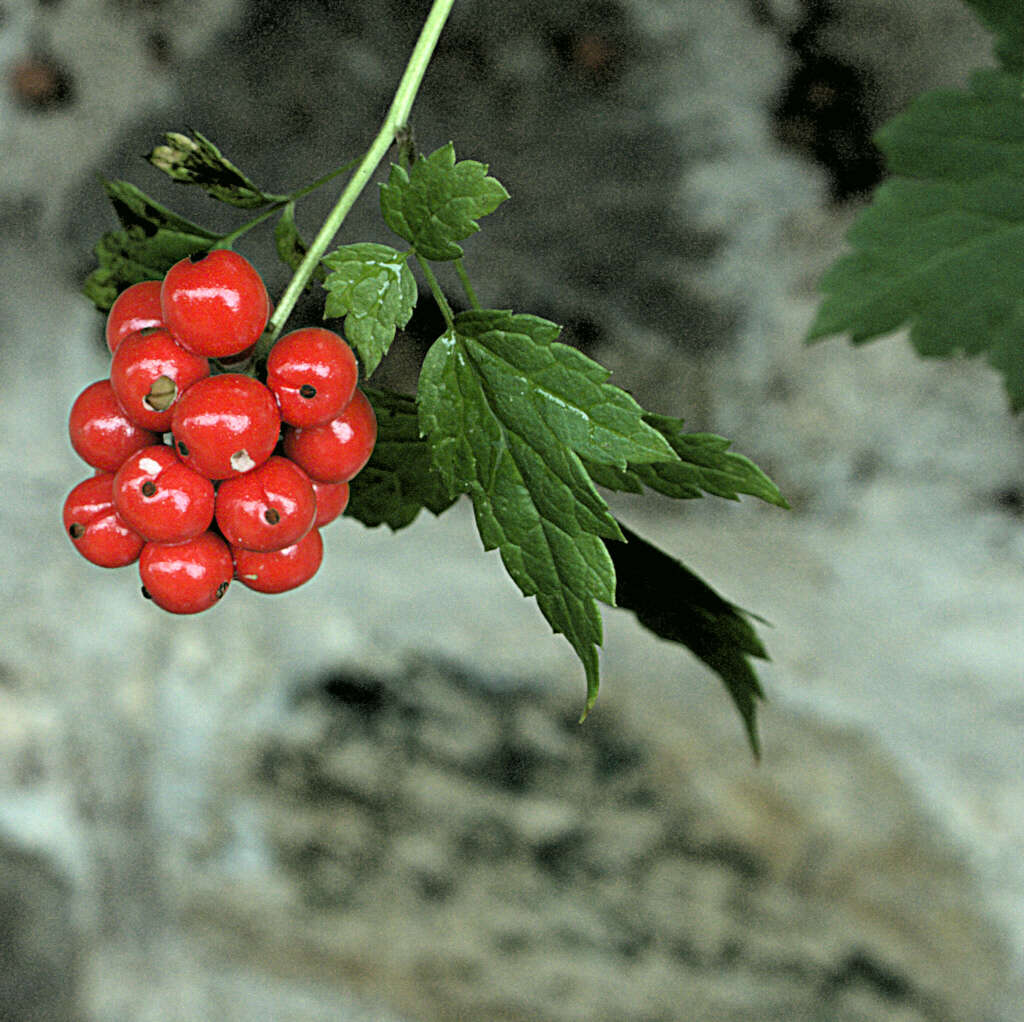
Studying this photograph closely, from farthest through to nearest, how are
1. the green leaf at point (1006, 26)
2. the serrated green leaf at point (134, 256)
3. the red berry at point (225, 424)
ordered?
the green leaf at point (1006, 26) → the serrated green leaf at point (134, 256) → the red berry at point (225, 424)

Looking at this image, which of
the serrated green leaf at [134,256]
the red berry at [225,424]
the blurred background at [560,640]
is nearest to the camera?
the red berry at [225,424]

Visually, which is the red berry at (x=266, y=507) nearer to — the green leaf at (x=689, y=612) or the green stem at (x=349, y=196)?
the green stem at (x=349, y=196)

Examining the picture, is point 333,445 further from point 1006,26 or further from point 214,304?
point 1006,26

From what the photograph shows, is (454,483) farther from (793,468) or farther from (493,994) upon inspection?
(493,994)

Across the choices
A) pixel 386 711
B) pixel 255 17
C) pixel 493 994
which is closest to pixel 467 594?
pixel 386 711

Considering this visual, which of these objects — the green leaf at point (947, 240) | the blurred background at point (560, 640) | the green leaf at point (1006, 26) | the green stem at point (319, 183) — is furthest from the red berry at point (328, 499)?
the blurred background at point (560, 640)

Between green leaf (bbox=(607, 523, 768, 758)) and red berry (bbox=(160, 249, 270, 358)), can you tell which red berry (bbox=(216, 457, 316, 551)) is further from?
green leaf (bbox=(607, 523, 768, 758))

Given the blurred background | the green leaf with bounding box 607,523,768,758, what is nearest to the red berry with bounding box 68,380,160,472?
the green leaf with bounding box 607,523,768,758
